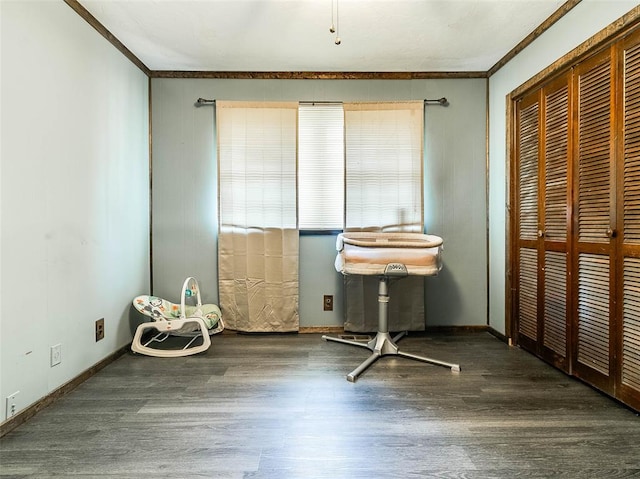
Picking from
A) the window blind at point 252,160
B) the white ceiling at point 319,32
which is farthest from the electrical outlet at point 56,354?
the white ceiling at point 319,32

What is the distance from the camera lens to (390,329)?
118 inches

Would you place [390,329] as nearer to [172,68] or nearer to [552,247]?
[552,247]

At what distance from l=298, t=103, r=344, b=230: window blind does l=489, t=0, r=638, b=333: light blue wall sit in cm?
130

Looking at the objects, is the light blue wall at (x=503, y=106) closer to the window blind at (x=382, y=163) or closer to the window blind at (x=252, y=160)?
the window blind at (x=382, y=163)

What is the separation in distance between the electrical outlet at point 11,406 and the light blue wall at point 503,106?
10.4ft

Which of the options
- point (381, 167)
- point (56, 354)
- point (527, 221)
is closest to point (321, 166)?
point (381, 167)

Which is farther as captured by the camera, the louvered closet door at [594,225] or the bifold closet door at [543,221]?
the bifold closet door at [543,221]

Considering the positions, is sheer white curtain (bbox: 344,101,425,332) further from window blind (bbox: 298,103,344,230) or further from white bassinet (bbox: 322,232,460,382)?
white bassinet (bbox: 322,232,460,382)

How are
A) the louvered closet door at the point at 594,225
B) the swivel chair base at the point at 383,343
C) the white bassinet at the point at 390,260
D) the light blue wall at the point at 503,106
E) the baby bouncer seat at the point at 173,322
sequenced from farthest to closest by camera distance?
the baby bouncer seat at the point at 173,322, the swivel chair base at the point at 383,343, the white bassinet at the point at 390,260, the light blue wall at the point at 503,106, the louvered closet door at the point at 594,225

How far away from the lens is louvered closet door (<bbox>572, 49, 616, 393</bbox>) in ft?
5.91

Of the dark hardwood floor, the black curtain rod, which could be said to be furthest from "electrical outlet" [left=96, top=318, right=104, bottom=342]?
the black curtain rod

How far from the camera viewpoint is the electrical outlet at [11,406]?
154 centimetres

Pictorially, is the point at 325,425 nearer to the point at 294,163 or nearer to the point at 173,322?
the point at 173,322

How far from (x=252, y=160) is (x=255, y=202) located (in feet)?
1.21
